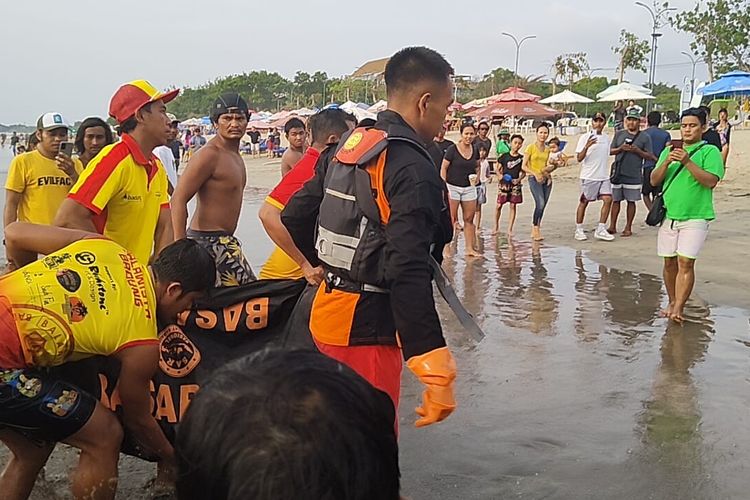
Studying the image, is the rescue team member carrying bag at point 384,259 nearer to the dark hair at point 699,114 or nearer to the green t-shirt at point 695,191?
the green t-shirt at point 695,191

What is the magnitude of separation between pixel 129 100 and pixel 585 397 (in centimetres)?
331

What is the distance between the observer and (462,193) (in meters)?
10.1

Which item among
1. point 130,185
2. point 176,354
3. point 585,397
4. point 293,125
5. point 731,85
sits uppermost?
point 731,85

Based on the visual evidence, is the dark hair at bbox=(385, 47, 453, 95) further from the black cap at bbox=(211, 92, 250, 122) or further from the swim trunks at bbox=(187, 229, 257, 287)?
the black cap at bbox=(211, 92, 250, 122)

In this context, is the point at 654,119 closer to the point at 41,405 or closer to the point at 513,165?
the point at 513,165

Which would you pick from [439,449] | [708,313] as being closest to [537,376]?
[439,449]

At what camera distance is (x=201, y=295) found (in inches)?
135

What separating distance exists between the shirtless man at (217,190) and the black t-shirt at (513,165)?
693cm

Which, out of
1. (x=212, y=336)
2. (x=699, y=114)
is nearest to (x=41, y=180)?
(x=212, y=336)

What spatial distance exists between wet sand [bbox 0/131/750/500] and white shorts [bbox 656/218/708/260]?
0.60m

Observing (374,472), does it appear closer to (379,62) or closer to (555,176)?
(555,176)

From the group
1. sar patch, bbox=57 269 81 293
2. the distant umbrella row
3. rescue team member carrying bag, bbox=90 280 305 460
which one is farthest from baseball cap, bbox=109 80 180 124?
the distant umbrella row

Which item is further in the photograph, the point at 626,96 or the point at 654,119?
the point at 626,96

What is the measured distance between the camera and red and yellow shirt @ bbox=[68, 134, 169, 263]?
4.22 metres
